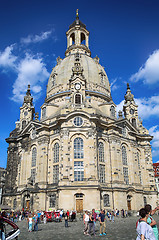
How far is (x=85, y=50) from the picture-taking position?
62375mm

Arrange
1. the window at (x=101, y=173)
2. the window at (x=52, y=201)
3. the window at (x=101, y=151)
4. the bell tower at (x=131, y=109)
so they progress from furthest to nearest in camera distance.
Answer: the bell tower at (x=131, y=109) < the window at (x=101, y=151) < the window at (x=101, y=173) < the window at (x=52, y=201)

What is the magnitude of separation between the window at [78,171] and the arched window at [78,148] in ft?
4.08

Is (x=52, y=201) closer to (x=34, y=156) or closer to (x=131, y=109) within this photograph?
(x=34, y=156)

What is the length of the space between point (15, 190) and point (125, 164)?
24.7 meters

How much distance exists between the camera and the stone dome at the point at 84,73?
54031 mm

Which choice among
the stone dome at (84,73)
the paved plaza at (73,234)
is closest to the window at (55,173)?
the paved plaza at (73,234)

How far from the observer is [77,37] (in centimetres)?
6512

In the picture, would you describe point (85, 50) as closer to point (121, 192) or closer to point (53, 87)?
point (53, 87)

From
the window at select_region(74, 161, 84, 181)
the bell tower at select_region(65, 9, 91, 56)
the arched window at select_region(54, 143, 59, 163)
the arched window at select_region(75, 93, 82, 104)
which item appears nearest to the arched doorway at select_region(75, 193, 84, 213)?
the window at select_region(74, 161, 84, 181)

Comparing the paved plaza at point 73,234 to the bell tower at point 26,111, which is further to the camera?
the bell tower at point 26,111

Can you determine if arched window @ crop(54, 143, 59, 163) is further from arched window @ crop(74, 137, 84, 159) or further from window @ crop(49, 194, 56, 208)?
window @ crop(49, 194, 56, 208)

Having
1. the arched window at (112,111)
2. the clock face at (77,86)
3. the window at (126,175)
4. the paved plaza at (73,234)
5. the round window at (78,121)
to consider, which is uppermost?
the clock face at (77,86)

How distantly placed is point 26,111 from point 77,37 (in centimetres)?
2722

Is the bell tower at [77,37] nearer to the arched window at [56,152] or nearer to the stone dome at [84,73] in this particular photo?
the stone dome at [84,73]
